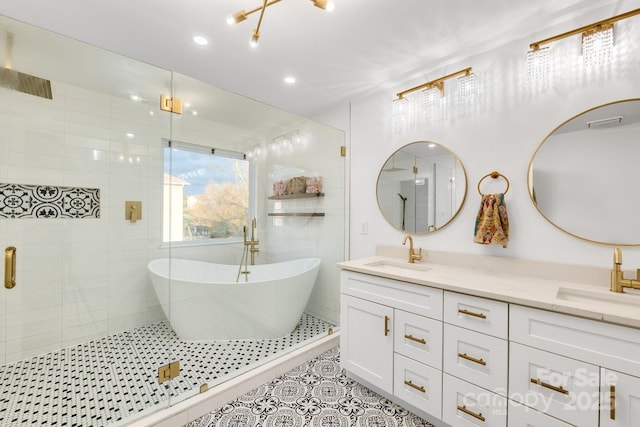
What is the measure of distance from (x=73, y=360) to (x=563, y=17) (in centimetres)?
394

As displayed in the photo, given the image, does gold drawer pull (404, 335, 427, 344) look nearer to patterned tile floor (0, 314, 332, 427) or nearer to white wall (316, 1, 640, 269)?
white wall (316, 1, 640, 269)

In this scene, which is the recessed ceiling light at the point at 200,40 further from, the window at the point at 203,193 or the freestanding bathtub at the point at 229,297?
the freestanding bathtub at the point at 229,297

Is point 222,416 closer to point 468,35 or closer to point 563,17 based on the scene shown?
point 468,35

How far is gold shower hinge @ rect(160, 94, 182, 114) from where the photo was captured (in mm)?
1758

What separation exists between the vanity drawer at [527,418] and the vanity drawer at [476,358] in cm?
7

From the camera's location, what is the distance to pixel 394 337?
167cm

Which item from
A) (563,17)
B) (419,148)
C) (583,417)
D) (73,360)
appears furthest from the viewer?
(419,148)

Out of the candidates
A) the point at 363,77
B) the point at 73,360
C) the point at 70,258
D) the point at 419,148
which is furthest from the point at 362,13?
the point at 73,360

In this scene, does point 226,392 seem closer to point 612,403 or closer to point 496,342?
point 496,342

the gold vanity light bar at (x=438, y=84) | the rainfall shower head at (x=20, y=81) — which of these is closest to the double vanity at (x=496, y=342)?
the gold vanity light bar at (x=438, y=84)

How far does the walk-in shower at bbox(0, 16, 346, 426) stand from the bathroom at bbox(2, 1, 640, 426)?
93 mm

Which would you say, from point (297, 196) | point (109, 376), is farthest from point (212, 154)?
point (109, 376)

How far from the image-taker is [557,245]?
1.60 metres

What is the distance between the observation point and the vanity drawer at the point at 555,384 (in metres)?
1.07
